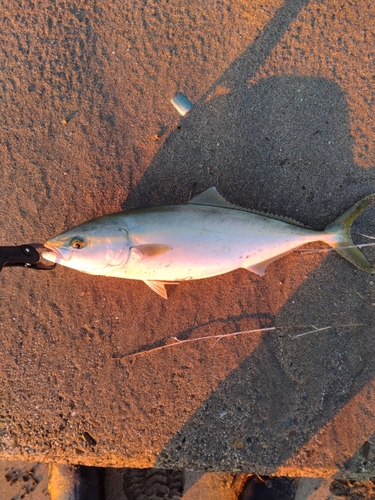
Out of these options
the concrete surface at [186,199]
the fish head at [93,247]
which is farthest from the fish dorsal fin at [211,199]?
the fish head at [93,247]

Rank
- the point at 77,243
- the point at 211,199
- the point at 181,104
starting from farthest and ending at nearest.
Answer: the point at 181,104, the point at 211,199, the point at 77,243

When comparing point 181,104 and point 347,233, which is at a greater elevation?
point 181,104

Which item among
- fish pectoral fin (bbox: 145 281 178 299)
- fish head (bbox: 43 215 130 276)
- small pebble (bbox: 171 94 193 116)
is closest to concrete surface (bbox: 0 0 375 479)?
small pebble (bbox: 171 94 193 116)

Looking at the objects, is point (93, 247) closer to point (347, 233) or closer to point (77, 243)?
point (77, 243)

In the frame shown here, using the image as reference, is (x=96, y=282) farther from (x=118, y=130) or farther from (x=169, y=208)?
(x=118, y=130)

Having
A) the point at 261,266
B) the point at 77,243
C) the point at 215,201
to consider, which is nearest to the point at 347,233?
the point at 261,266

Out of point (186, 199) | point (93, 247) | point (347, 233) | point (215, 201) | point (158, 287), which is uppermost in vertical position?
point (186, 199)

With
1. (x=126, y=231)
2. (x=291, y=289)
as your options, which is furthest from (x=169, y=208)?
(x=291, y=289)

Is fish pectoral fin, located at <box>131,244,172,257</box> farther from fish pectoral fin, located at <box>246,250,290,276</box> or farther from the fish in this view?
fish pectoral fin, located at <box>246,250,290,276</box>
